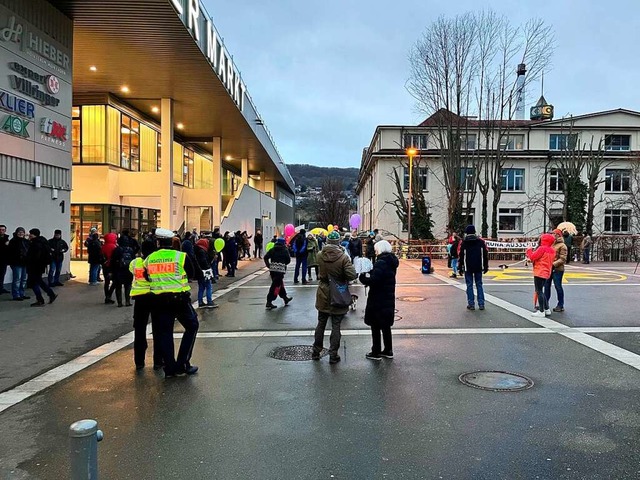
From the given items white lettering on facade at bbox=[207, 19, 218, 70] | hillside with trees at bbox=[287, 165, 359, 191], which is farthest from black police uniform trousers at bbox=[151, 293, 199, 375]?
hillside with trees at bbox=[287, 165, 359, 191]

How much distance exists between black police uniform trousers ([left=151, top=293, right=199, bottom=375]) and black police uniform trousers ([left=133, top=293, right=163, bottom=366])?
0.34ft

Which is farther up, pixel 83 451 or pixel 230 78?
pixel 230 78

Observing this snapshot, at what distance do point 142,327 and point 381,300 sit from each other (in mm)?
3039

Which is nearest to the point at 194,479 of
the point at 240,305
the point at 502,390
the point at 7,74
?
the point at 502,390

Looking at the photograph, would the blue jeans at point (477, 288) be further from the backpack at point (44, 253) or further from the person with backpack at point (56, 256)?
the person with backpack at point (56, 256)

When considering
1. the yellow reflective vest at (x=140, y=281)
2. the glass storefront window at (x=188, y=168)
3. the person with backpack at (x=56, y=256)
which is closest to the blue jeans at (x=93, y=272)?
the person with backpack at (x=56, y=256)

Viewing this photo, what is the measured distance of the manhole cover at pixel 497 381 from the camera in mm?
5684

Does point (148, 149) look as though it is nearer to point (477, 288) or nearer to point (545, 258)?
point (477, 288)

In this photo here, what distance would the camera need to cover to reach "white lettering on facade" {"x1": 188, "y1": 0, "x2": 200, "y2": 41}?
1590 centimetres

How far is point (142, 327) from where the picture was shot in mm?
6488

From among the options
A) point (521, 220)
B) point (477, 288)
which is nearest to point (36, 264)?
point (477, 288)

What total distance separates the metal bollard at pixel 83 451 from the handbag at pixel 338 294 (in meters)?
4.42

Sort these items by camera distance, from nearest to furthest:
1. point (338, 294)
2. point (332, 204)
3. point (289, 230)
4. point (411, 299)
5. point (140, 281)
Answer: point (140, 281), point (338, 294), point (411, 299), point (289, 230), point (332, 204)

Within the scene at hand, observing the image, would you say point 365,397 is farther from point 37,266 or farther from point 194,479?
point 37,266
